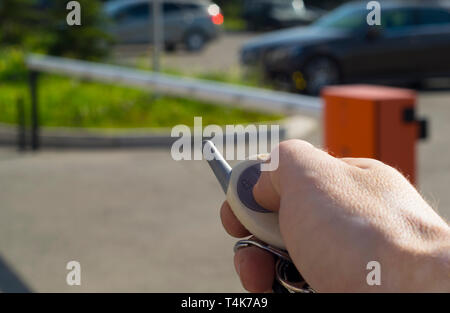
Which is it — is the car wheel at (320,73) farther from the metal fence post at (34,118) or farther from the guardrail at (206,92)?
the metal fence post at (34,118)

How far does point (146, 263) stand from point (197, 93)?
2.81 metres

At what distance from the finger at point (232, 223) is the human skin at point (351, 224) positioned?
0.35 ft

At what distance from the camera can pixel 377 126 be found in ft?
18.1

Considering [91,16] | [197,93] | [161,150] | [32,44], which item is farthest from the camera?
[32,44]

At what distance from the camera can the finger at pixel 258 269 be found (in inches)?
43.8

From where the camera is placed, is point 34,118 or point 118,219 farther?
point 34,118

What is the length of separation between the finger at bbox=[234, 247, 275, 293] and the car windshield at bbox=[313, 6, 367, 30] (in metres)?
14.5

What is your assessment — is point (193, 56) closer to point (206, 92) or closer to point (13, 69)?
point (13, 69)

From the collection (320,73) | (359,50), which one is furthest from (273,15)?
(320,73)

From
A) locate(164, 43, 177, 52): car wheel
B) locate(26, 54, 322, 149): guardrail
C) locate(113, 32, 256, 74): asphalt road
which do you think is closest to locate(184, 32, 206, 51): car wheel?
locate(113, 32, 256, 74): asphalt road

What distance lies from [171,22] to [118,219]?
65.1 feet

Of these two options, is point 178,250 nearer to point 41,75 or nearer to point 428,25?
point 41,75
